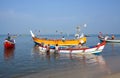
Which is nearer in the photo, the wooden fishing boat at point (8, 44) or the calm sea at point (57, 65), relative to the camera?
the calm sea at point (57, 65)

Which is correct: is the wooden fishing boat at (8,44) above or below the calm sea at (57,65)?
above

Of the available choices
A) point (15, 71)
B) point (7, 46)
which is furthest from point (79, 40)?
point (15, 71)

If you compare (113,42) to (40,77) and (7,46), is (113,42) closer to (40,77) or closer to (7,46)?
(7,46)

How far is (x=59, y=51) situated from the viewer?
27578mm

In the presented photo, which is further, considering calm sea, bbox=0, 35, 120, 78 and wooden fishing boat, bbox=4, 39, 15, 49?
wooden fishing boat, bbox=4, 39, 15, 49

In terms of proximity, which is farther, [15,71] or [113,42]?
[113,42]

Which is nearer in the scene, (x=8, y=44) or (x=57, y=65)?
(x=57, y=65)

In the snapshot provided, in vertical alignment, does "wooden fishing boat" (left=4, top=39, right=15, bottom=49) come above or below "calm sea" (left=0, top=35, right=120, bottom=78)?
above

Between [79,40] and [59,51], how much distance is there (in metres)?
14.3

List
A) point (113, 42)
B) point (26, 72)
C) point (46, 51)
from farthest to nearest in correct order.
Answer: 1. point (113, 42)
2. point (46, 51)
3. point (26, 72)

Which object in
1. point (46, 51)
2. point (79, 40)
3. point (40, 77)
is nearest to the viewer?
point (40, 77)

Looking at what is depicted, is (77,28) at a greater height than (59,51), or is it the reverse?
(77,28)

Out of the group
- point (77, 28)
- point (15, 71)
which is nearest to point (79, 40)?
point (77, 28)

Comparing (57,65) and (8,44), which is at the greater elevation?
(8,44)
